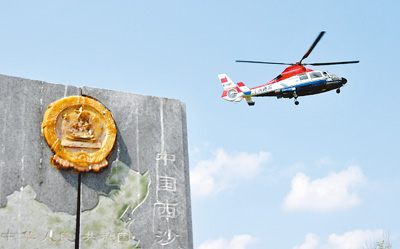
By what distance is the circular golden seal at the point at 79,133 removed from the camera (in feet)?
33.9

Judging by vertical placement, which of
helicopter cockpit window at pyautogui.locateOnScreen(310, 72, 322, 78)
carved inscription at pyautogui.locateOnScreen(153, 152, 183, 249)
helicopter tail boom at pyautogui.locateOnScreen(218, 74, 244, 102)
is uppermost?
helicopter cockpit window at pyautogui.locateOnScreen(310, 72, 322, 78)

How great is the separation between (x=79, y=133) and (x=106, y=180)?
1.12m

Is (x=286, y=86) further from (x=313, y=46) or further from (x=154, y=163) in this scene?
(x=154, y=163)

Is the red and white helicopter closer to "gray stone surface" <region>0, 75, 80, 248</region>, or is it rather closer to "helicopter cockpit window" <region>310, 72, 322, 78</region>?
"helicopter cockpit window" <region>310, 72, 322, 78</region>

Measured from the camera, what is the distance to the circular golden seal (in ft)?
33.9

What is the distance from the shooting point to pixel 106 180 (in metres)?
10.7

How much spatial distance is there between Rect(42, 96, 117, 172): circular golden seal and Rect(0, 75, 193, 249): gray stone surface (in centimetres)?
17

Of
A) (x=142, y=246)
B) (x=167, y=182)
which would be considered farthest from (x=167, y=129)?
(x=142, y=246)

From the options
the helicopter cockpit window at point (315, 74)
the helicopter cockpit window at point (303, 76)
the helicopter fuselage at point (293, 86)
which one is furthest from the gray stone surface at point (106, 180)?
the helicopter cockpit window at point (315, 74)

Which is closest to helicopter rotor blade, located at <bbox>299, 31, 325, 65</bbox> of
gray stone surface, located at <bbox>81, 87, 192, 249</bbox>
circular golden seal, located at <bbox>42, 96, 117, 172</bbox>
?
gray stone surface, located at <bbox>81, 87, 192, 249</bbox>

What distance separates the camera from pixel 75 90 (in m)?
11.0

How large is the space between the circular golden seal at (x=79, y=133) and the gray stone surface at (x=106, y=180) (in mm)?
170

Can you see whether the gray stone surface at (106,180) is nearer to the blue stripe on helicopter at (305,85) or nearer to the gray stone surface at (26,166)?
the gray stone surface at (26,166)

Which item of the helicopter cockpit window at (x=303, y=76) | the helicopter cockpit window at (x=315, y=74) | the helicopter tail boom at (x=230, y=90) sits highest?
the helicopter cockpit window at (x=315, y=74)
